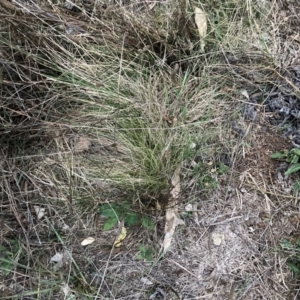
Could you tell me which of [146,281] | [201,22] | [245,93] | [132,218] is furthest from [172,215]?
[201,22]

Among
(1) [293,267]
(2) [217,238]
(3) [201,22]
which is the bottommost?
(1) [293,267]

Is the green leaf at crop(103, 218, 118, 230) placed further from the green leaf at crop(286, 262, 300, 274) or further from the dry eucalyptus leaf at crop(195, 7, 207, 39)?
the dry eucalyptus leaf at crop(195, 7, 207, 39)

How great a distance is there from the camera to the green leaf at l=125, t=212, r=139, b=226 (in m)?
1.80

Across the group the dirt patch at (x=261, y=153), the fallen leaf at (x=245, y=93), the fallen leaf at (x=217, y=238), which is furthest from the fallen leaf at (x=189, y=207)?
the fallen leaf at (x=245, y=93)

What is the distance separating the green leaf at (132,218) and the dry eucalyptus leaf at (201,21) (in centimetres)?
79

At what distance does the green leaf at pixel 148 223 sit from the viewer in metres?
1.80

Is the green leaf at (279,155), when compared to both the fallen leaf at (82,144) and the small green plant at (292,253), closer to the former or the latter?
the small green plant at (292,253)

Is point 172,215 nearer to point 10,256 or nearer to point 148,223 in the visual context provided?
point 148,223

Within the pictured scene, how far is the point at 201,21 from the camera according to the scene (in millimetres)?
1937

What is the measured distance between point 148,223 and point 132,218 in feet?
0.22

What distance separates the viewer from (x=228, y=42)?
1.94 meters

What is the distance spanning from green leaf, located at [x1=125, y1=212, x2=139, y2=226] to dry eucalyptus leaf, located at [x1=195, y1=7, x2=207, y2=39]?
787 mm

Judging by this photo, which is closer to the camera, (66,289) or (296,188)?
(66,289)

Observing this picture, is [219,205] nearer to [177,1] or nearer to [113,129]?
[113,129]
